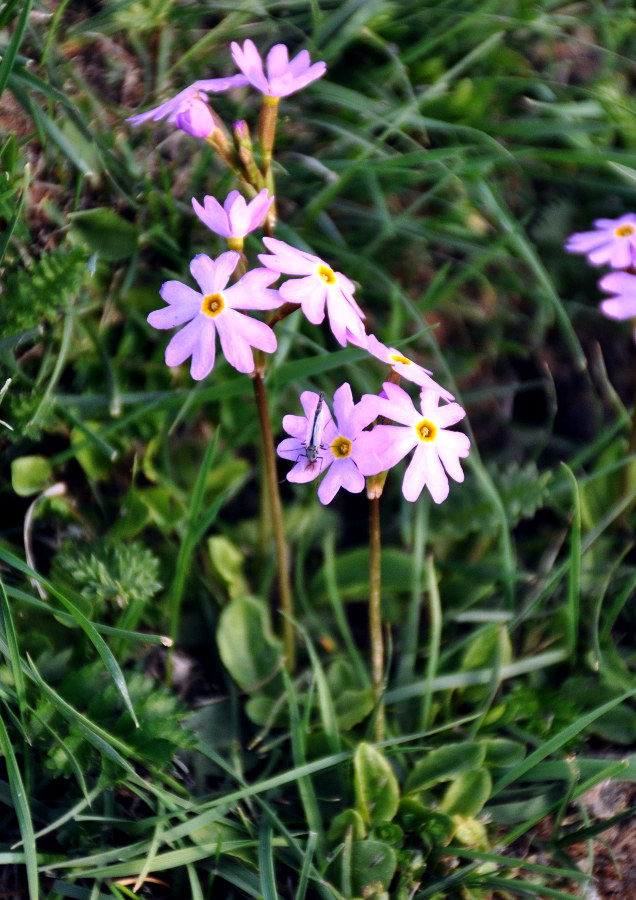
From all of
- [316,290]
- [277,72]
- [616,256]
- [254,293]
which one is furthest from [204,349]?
[616,256]

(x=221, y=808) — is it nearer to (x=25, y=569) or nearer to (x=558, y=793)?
(x=25, y=569)

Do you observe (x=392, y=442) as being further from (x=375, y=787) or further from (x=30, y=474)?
(x=30, y=474)

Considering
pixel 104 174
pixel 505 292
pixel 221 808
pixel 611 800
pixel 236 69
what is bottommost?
pixel 611 800

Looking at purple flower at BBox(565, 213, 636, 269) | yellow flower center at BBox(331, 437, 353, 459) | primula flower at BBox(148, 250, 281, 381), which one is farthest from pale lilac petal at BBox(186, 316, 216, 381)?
purple flower at BBox(565, 213, 636, 269)

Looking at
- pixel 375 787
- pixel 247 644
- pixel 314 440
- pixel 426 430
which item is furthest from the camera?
pixel 247 644

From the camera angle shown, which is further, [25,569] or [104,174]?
[104,174]

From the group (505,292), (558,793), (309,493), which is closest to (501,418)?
(505,292)

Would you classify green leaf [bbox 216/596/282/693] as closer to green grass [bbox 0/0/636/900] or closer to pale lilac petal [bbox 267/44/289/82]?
green grass [bbox 0/0/636/900]
